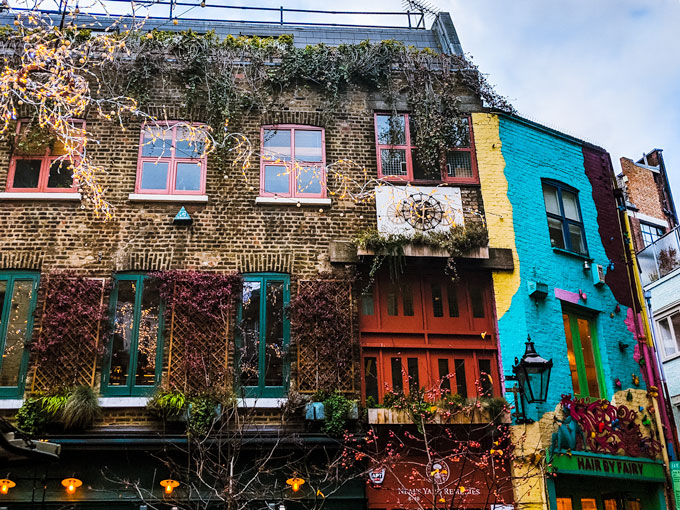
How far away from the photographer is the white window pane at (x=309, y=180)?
1385 centimetres

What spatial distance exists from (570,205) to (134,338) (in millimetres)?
10049

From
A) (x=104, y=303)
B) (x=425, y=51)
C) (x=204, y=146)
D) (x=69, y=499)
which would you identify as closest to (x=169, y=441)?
(x=69, y=499)

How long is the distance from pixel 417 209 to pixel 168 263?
5.07 meters

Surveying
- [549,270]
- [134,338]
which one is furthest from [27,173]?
[549,270]

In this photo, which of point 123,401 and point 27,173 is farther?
point 27,173

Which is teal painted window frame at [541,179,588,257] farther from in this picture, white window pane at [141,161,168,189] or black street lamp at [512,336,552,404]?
white window pane at [141,161,168,189]

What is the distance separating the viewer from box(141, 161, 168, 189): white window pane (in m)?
13.5

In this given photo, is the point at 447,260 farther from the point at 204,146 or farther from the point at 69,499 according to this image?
the point at 69,499

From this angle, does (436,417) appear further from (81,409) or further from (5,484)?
(5,484)

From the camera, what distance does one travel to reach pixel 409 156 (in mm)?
14414

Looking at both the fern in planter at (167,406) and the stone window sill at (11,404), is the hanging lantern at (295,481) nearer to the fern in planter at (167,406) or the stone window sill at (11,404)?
the fern in planter at (167,406)

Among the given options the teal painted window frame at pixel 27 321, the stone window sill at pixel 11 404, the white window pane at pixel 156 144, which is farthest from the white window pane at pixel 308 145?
the stone window sill at pixel 11 404

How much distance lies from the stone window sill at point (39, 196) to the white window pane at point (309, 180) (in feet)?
14.1

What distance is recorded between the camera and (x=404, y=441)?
12461 millimetres
